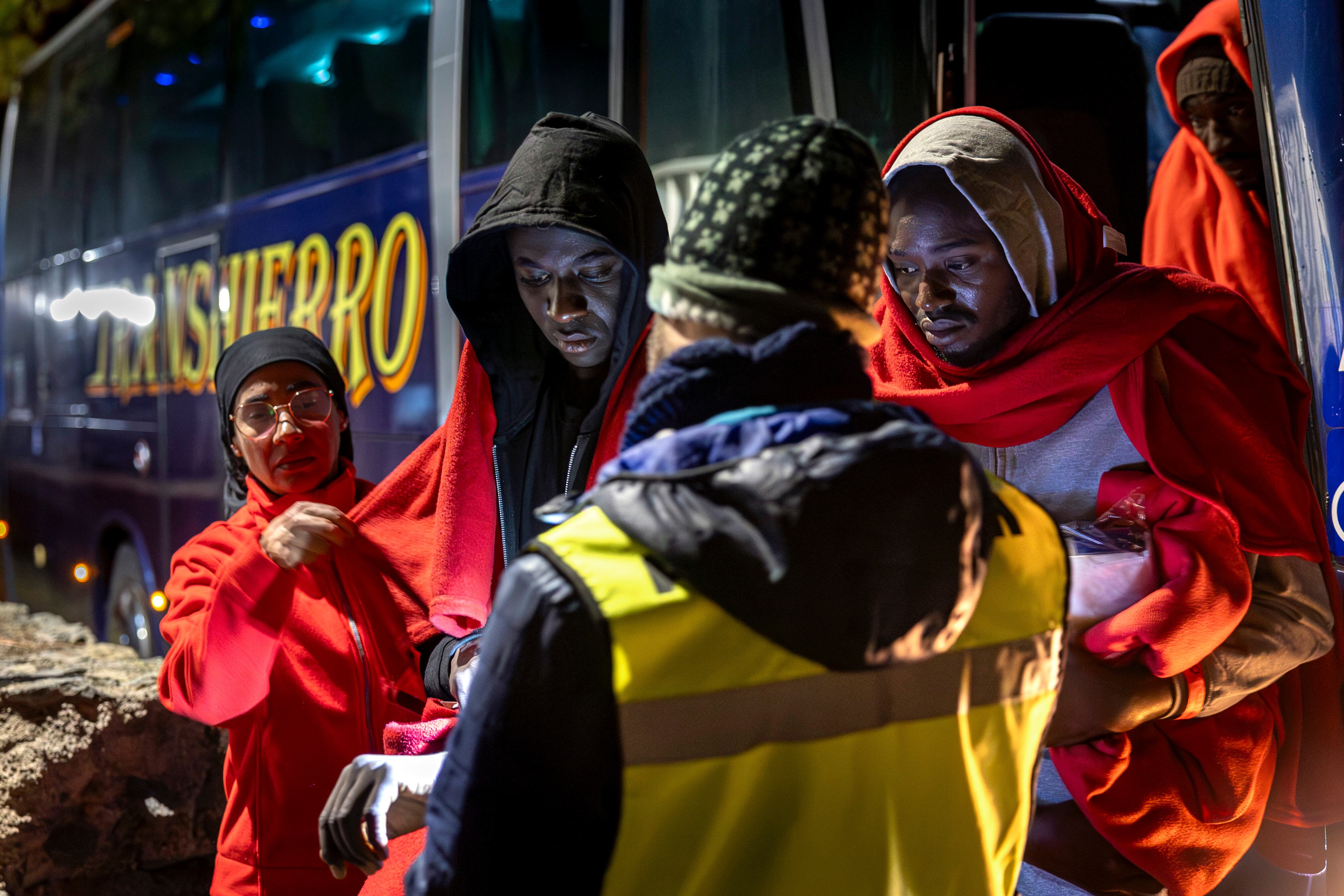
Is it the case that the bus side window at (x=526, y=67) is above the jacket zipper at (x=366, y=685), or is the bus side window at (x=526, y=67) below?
above

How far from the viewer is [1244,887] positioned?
2254mm

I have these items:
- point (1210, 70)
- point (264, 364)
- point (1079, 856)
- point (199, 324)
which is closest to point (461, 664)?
point (264, 364)

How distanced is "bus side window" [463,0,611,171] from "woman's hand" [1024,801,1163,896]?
207 cm

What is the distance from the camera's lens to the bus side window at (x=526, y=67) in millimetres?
2887

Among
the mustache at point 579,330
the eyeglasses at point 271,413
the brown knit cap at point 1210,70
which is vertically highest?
the brown knit cap at point 1210,70

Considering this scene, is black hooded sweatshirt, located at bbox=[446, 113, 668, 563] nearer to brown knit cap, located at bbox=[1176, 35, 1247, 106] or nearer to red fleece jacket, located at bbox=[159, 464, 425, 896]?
red fleece jacket, located at bbox=[159, 464, 425, 896]

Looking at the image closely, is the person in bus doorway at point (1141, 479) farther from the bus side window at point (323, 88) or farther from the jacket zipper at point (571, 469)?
the bus side window at point (323, 88)

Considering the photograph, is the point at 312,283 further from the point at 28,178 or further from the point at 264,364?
the point at 28,178

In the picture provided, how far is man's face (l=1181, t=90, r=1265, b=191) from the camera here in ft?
9.05

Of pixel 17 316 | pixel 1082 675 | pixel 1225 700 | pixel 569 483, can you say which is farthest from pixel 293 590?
pixel 17 316

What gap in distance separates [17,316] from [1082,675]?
7.96m

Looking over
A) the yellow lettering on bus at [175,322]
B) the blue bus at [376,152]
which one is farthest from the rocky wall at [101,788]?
the yellow lettering on bus at [175,322]

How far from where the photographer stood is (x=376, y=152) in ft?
12.1

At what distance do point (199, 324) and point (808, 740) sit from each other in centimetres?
448
